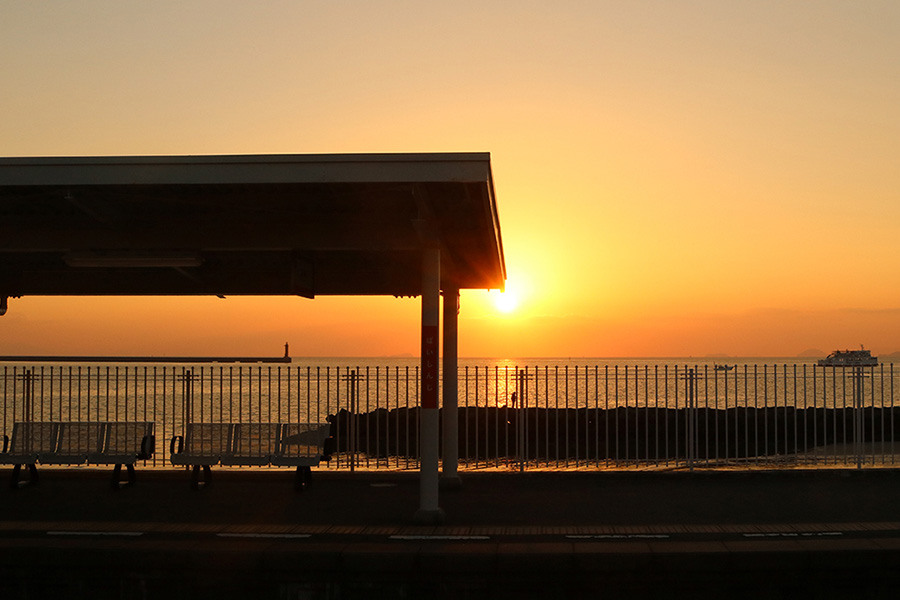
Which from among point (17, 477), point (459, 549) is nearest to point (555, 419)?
point (17, 477)

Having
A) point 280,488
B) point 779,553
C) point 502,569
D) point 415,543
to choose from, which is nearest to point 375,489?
point 280,488

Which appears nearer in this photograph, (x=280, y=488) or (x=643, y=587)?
(x=643, y=587)

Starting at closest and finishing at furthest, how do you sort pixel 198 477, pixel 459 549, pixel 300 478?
pixel 459 549, pixel 300 478, pixel 198 477

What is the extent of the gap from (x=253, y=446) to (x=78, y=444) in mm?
2479

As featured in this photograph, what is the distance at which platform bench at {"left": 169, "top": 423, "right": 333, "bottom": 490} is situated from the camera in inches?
473

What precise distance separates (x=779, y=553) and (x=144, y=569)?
18.7 ft

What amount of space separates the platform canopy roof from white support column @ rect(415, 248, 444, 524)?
1.28ft

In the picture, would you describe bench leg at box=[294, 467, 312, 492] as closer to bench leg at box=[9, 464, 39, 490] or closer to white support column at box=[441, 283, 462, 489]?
white support column at box=[441, 283, 462, 489]

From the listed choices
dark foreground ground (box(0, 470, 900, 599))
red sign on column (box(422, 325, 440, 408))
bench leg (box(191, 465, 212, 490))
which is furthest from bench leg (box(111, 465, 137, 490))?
red sign on column (box(422, 325, 440, 408))

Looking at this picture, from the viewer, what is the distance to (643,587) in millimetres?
7988

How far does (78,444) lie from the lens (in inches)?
491

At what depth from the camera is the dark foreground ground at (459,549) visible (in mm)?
7953

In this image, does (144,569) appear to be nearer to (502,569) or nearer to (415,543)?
(415,543)

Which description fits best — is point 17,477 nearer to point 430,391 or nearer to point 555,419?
point 430,391
